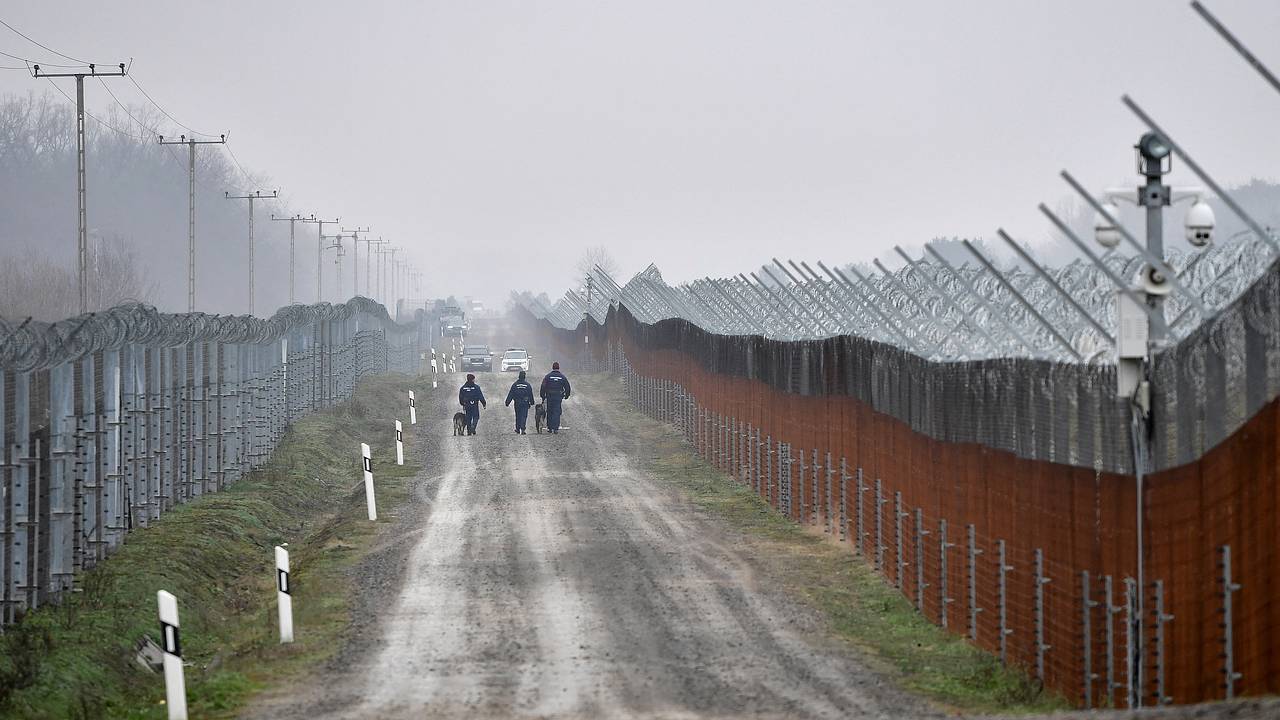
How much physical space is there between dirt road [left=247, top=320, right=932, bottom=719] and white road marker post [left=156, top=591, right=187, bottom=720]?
0.67 metres

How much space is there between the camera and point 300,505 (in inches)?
1093

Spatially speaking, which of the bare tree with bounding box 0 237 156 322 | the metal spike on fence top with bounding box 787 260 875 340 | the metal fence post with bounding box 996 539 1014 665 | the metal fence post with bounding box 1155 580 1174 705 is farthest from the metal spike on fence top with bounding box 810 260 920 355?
the bare tree with bounding box 0 237 156 322

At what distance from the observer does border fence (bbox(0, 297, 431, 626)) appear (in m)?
14.8

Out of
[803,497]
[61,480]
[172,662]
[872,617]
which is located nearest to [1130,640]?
[872,617]

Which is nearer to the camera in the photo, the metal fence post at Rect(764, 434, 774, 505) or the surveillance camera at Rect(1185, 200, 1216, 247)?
the surveillance camera at Rect(1185, 200, 1216, 247)

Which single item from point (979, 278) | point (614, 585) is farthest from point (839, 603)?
point (979, 278)

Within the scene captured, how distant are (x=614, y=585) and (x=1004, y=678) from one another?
6.03 metres

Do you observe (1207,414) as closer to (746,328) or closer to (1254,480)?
(1254,480)

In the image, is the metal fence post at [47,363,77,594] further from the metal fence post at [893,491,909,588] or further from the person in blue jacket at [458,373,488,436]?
the person in blue jacket at [458,373,488,436]

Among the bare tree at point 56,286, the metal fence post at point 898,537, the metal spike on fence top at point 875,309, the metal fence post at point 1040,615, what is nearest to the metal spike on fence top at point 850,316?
the metal spike on fence top at point 875,309

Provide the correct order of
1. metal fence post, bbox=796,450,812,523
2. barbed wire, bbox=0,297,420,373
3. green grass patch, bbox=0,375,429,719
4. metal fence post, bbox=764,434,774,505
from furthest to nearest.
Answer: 1. metal fence post, bbox=764,434,774,505
2. metal fence post, bbox=796,450,812,523
3. barbed wire, bbox=0,297,420,373
4. green grass patch, bbox=0,375,429,719

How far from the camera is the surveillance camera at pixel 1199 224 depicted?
11.3m

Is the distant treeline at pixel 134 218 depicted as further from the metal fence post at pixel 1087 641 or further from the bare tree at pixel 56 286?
the metal fence post at pixel 1087 641

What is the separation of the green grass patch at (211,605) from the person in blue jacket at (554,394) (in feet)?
30.0
